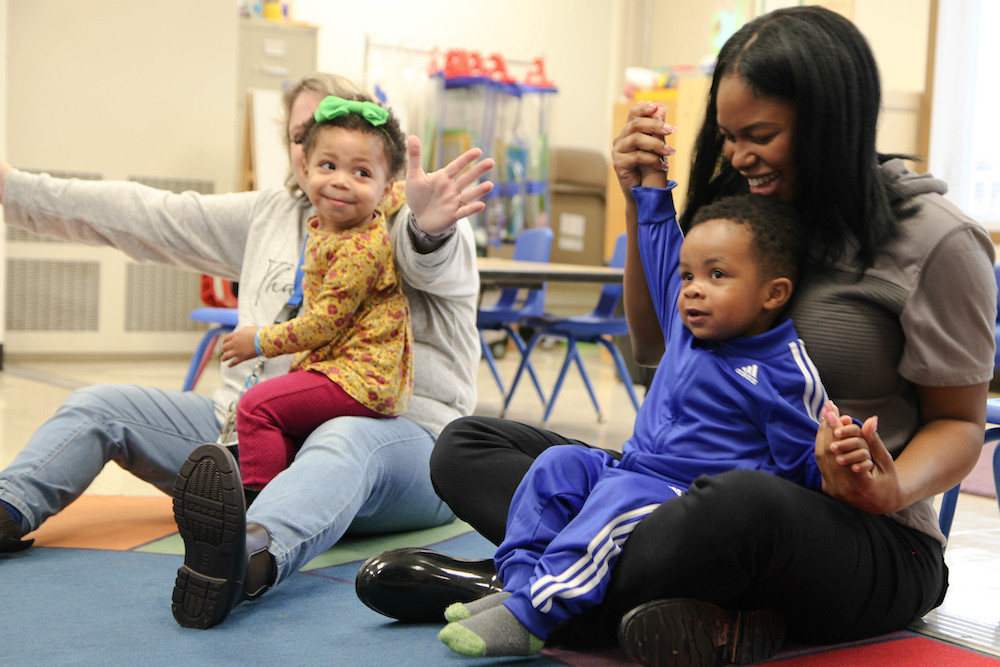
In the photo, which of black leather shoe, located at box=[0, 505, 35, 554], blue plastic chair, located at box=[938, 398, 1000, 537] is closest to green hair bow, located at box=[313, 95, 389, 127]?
black leather shoe, located at box=[0, 505, 35, 554]

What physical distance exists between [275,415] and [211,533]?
45 centimetres

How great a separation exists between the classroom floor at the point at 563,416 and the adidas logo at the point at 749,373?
0.60 m

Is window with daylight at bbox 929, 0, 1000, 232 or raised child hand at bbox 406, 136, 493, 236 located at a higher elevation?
window with daylight at bbox 929, 0, 1000, 232

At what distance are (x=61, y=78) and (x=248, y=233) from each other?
381 cm

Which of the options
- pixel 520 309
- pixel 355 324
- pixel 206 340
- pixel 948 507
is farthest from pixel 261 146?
pixel 948 507

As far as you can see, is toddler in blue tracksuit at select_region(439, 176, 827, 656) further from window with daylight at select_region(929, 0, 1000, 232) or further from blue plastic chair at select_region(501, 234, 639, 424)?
window with daylight at select_region(929, 0, 1000, 232)

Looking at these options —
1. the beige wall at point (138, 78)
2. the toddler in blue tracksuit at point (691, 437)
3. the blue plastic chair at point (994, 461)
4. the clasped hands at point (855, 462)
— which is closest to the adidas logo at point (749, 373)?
the toddler in blue tracksuit at point (691, 437)

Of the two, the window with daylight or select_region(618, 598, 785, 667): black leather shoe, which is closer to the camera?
select_region(618, 598, 785, 667): black leather shoe

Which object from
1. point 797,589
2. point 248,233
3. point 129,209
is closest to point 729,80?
point 797,589

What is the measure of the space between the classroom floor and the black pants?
270 millimetres

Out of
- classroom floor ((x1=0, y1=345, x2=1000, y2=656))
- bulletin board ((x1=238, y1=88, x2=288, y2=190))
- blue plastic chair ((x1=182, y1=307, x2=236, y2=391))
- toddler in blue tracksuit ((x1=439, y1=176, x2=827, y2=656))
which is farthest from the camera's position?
bulletin board ((x1=238, y1=88, x2=288, y2=190))

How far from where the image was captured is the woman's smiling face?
1375 mm

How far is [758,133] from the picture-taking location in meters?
1.40

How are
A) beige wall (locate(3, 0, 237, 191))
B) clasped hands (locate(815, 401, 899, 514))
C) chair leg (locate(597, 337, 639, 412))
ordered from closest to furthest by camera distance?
clasped hands (locate(815, 401, 899, 514)) → chair leg (locate(597, 337, 639, 412)) → beige wall (locate(3, 0, 237, 191))
